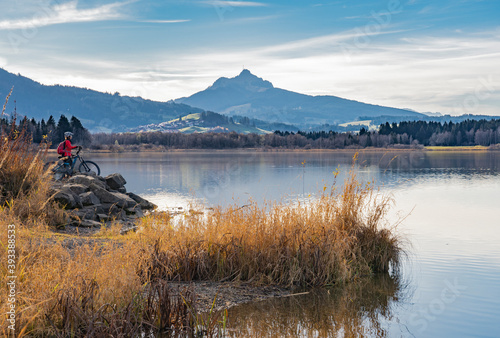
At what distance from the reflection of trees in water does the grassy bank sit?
0.53 meters

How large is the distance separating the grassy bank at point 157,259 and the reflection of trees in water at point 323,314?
53cm

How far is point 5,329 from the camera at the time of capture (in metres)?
5.75

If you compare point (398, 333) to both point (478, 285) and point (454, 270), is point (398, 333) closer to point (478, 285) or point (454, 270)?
point (478, 285)

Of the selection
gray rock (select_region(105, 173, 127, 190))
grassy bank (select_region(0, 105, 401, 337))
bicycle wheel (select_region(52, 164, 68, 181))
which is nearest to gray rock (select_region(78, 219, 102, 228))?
grassy bank (select_region(0, 105, 401, 337))

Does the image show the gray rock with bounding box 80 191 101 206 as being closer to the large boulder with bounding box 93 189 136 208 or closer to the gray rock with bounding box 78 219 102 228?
the large boulder with bounding box 93 189 136 208

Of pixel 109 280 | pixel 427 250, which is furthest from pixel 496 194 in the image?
pixel 109 280

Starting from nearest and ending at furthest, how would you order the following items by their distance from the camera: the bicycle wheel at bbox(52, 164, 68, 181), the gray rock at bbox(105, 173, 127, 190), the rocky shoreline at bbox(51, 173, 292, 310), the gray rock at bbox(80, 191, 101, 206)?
1. the rocky shoreline at bbox(51, 173, 292, 310)
2. the gray rock at bbox(80, 191, 101, 206)
3. the bicycle wheel at bbox(52, 164, 68, 181)
4. the gray rock at bbox(105, 173, 127, 190)

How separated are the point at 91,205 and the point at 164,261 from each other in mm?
9526

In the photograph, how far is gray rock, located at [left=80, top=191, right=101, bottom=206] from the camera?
17.5 m

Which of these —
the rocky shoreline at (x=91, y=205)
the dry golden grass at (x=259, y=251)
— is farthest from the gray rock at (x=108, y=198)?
the dry golden grass at (x=259, y=251)

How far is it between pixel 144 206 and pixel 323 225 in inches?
601

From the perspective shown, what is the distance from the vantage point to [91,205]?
17609mm

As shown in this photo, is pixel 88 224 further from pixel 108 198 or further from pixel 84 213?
pixel 108 198

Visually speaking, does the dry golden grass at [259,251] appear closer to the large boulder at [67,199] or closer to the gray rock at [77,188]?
the large boulder at [67,199]
